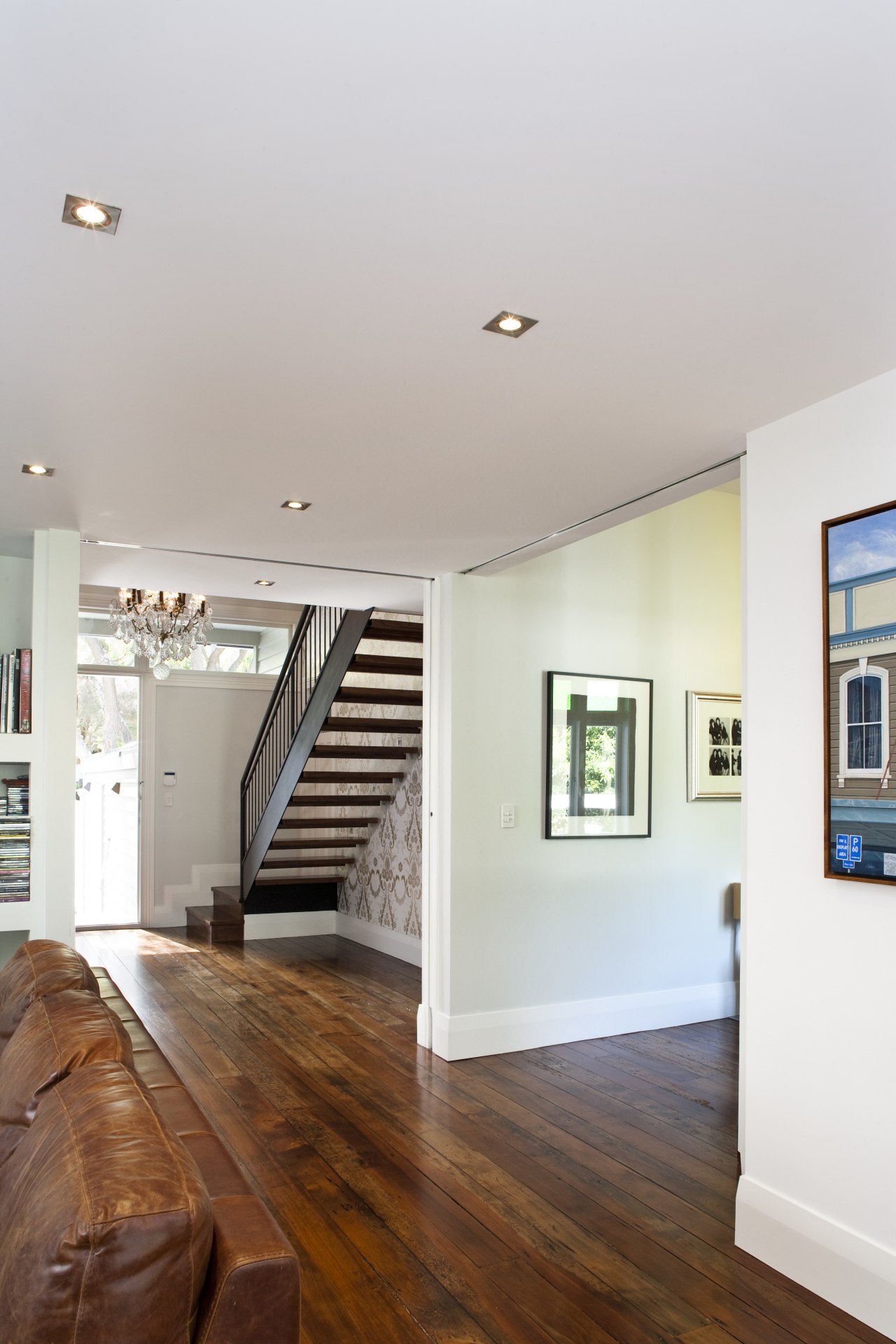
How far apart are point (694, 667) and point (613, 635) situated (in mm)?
575

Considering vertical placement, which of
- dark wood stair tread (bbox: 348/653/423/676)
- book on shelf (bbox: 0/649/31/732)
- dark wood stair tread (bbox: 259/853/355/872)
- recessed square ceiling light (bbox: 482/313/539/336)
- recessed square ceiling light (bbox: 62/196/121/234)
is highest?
recessed square ceiling light (bbox: 62/196/121/234)

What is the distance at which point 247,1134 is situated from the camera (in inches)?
144

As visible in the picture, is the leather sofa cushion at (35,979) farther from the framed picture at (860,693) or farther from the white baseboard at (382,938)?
the white baseboard at (382,938)

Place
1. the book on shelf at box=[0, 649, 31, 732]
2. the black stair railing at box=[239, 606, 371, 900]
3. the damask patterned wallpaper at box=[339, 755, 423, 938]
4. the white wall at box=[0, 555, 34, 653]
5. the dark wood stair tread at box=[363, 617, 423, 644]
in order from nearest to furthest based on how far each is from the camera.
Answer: the book on shelf at box=[0, 649, 31, 732]
the white wall at box=[0, 555, 34, 653]
the dark wood stair tread at box=[363, 617, 423, 644]
the black stair railing at box=[239, 606, 371, 900]
the damask patterned wallpaper at box=[339, 755, 423, 938]

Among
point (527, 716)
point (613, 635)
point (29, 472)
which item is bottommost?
point (527, 716)

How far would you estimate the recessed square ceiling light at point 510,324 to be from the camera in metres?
2.23

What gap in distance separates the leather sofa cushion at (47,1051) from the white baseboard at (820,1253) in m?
1.93

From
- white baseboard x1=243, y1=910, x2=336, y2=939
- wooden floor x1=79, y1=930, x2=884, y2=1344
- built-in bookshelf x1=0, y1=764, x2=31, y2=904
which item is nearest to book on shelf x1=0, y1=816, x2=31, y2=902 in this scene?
built-in bookshelf x1=0, y1=764, x2=31, y2=904

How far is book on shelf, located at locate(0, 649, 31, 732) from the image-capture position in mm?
4176

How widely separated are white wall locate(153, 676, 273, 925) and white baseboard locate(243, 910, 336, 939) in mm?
876

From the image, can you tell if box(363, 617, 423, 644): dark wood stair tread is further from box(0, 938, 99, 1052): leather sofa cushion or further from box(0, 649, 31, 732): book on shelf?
box(0, 938, 99, 1052): leather sofa cushion

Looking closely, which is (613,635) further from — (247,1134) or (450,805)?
(247,1134)

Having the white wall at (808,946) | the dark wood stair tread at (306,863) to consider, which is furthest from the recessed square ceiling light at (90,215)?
the dark wood stair tread at (306,863)

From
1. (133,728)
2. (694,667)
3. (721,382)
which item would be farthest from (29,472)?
(133,728)
